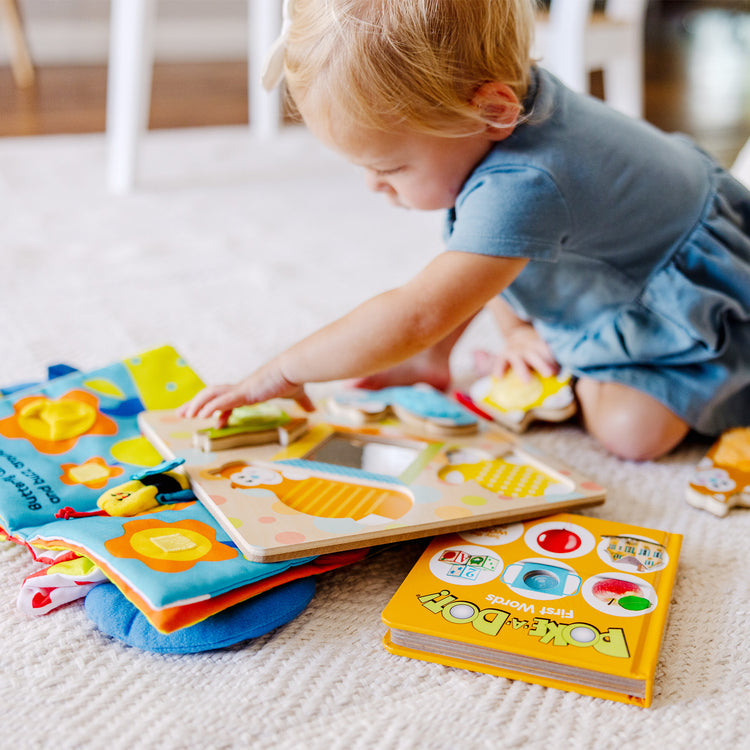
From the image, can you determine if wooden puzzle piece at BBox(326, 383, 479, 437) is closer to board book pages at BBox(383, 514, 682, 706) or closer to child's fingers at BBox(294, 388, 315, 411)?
child's fingers at BBox(294, 388, 315, 411)

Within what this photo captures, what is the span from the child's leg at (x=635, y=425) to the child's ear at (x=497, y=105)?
27cm

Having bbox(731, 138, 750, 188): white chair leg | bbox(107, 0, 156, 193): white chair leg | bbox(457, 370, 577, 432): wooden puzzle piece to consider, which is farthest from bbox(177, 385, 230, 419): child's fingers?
bbox(107, 0, 156, 193): white chair leg

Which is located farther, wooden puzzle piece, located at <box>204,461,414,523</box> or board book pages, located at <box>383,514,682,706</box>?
wooden puzzle piece, located at <box>204,461,414,523</box>

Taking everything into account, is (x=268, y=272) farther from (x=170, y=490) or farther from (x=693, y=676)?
(x=693, y=676)

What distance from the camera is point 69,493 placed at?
0.62m

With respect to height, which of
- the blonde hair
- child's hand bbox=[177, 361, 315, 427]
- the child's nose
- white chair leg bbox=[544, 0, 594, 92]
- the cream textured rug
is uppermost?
white chair leg bbox=[544, 0, 594, 92]

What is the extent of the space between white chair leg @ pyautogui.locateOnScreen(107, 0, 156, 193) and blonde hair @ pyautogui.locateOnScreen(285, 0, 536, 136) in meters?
0.86

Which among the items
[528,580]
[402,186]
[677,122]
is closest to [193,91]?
[677,122]

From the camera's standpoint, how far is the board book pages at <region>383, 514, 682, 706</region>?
0.49 m

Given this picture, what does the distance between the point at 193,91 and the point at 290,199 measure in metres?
0.97

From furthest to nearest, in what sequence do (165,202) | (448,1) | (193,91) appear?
1. (193,91)
2. (165,202)
3. (448,1)

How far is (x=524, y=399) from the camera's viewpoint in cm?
84

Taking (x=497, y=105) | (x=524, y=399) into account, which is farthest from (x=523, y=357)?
(x=497, y=105)

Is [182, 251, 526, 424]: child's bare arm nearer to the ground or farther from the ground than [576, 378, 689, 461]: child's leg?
farther from the ground
